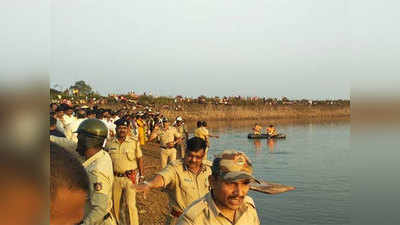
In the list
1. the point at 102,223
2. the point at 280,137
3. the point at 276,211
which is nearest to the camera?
the point at 102,223

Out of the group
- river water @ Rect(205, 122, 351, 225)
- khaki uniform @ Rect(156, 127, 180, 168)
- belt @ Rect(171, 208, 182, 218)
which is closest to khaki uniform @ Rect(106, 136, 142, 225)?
belt @ Rect(171, 208, 182, 218)

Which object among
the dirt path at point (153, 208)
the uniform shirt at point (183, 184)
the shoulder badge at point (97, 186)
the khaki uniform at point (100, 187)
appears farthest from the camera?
the dirt path at point (153, 208)

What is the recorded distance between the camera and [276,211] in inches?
459

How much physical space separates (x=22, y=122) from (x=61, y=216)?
43cm

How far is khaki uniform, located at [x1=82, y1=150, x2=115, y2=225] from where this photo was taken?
362cm

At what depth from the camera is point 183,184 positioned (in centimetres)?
480

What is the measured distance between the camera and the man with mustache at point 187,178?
4.79 meters

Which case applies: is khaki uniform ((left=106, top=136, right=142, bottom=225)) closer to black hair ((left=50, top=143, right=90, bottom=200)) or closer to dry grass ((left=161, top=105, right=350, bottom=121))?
black hair ((left=50, top=143, right=90, bottom=200))

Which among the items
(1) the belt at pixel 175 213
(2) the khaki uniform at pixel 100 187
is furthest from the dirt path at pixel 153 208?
(2) the khaki uniform at pixel 100 187

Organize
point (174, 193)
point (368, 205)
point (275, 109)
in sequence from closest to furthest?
point (368, 205) < point (174, 193) < point (275, 109)

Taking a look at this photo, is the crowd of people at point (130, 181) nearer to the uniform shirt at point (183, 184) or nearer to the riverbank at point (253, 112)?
the uniform shirt at point (183, 184)

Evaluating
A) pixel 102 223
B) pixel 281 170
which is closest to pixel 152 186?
pixel 102 223

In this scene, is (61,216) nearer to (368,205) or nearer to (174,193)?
(368,205)

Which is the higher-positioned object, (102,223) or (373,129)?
(373,129)
